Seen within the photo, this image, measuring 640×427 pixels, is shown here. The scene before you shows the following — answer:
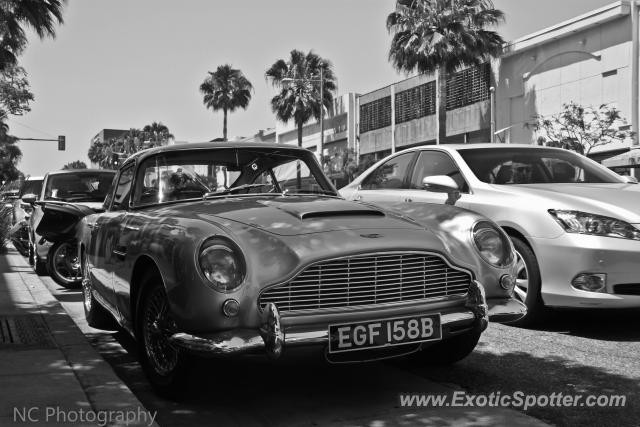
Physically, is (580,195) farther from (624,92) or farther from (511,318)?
(624,92)

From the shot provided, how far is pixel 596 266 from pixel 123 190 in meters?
3.52

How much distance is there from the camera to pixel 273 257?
3.34 meters

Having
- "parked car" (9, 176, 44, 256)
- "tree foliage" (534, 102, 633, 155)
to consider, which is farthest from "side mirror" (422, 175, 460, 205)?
"tree foliage" (534, 102, 633, 155)

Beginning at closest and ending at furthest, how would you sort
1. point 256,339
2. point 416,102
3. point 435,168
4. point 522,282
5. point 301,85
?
point 256,339
point 522,282
point 435,168
point 416,102
point 301,85

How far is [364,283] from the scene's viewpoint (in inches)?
135

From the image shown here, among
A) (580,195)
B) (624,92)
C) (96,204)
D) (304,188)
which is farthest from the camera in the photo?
(624,92)

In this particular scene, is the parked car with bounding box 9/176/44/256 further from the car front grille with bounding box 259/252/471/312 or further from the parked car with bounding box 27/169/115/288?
the car front grille with bounding box 259/252/471/312

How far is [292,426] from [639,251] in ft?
9.77

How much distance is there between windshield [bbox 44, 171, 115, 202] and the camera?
10.0 meters

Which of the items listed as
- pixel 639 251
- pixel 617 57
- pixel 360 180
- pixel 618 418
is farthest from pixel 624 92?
pixel 618 418

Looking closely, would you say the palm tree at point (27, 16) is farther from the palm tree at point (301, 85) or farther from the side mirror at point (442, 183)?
the palm tree at point (301, 85)

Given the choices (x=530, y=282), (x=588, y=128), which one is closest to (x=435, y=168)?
(x=530, y=282)

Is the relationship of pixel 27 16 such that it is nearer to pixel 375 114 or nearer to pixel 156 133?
pixel 375 114

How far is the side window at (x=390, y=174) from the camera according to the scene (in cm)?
→ 717
